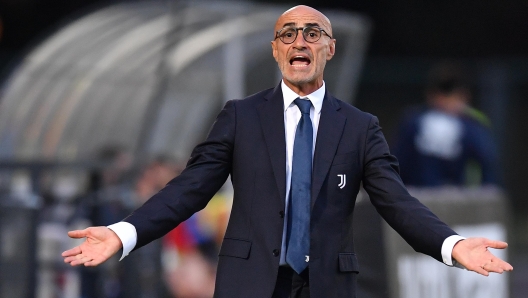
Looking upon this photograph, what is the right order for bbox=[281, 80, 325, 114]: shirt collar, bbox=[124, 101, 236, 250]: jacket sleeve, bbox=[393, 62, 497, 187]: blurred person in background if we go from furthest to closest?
bbox=[393, 62, 497, 187]: blurred person in background, bbox=[281, 80, 325, 114]: shirt collar, bbox=[124, 101, 236, 250]: jacket sleeve

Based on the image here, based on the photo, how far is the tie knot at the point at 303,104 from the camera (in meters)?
4.40

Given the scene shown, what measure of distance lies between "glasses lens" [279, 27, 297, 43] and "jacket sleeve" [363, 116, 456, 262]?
19.1 inches

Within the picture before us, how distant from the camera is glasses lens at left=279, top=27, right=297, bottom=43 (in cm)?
436

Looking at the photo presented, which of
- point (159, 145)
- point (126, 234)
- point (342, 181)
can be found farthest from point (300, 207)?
point (159, 145)

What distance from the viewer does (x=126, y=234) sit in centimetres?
411

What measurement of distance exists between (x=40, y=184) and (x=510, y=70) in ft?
36.7

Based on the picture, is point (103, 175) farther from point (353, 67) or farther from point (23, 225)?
point (353, 67)

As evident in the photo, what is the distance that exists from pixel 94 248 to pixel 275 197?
0.73 m

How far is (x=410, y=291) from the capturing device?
761 cm

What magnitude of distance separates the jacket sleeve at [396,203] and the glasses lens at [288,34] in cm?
49

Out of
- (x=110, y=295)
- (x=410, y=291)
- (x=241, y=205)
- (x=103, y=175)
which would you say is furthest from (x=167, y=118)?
(x=241, y=205)

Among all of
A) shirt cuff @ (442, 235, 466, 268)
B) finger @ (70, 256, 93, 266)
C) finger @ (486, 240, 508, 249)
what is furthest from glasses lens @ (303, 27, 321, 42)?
finger @ (70, 256, 93, 266)

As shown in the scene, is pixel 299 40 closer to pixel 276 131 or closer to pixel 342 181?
pixel 276 131

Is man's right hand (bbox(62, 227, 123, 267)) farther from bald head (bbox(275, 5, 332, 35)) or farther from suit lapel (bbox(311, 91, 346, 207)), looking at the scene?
bald head (bbox(275, 5, 332, 35))
